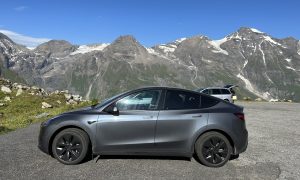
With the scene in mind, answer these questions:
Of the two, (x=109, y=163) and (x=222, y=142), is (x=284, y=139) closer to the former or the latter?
(x=222, y=142)

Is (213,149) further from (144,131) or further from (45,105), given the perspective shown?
(45,105)

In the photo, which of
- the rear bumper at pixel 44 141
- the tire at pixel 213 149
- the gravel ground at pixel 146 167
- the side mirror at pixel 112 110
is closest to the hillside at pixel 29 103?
the gravel ground at pixel 146 167

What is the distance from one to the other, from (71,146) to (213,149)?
3.53 meters

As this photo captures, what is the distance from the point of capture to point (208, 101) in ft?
34.1

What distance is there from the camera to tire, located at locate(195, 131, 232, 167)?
10000 millimetres

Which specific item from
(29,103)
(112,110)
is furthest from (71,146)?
(29,103)

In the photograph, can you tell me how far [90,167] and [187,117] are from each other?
8.73 feet

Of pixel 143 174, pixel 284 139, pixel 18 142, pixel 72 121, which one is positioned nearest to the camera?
pixel 143 174

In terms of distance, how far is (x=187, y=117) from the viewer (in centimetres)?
1000

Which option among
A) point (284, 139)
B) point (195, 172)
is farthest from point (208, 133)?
point (284, 139)

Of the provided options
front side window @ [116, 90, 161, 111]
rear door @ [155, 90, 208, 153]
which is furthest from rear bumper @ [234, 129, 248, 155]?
front side window @ [116, 90, 161, 111]

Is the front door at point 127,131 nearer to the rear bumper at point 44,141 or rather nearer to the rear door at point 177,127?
the rear door at point 177,127

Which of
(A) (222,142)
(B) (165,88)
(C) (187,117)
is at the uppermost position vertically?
(B) (165,88)

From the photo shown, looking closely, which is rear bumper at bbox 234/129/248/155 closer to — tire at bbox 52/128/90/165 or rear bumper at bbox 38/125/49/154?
tire at bbox 52/128/90/165
